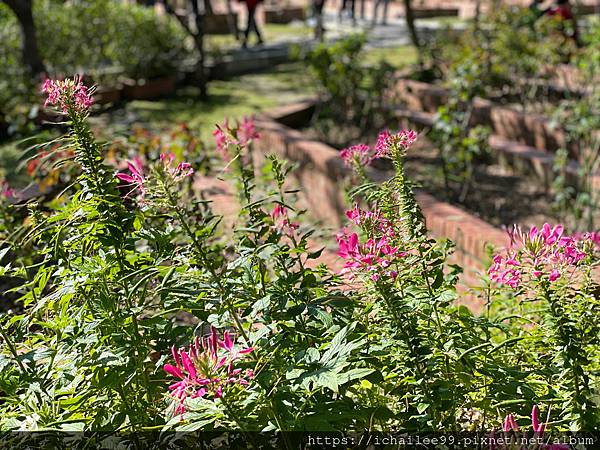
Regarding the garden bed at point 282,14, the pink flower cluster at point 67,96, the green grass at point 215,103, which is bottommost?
the garden bed at point 282,14

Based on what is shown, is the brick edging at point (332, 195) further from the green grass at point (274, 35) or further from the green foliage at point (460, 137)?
the green grass at point (274, 35)

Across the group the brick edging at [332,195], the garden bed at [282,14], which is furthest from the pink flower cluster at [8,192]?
the garden bed at [282,14]

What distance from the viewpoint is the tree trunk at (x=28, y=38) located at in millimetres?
9062

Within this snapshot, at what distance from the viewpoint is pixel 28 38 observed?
9234 millimetres

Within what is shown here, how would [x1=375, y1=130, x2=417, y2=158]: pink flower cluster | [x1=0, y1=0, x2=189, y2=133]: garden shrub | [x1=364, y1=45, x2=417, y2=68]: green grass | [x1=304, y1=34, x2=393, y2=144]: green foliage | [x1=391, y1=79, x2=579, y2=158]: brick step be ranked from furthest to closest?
[x1=364, y1=45, x2=417, y2=68]: green grass
[x1=0, y1=0, x2=189, y2=133]: garden shrub
[x1=304, y1=34, x2=393, y2=144]: green foliage
[x1=391, y1=79, x2=579, y2=158]: brick step
[x1=375, y1=130, x2=417, y2=158]: pink flower cluster

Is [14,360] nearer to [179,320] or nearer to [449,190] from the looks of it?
[179,320]

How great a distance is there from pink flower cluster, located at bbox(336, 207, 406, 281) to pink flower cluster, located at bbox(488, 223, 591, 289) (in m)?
0.29

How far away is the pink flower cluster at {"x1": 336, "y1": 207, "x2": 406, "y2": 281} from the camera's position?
2029 millimetres

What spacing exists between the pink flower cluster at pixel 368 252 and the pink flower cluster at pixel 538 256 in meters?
0.29

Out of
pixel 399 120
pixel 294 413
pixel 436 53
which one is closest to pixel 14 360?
pixel 294 413

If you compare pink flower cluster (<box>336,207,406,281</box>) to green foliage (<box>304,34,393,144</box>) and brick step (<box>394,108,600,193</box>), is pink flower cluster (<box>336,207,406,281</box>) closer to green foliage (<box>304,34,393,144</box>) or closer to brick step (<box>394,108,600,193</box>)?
brick step (<box>394,108,600,193</box>)

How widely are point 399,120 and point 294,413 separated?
624cm

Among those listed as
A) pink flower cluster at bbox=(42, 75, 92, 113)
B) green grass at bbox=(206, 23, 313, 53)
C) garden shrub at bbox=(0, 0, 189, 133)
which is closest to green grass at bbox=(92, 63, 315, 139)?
garden shrub at bbox=(0, 0, 189, 133)

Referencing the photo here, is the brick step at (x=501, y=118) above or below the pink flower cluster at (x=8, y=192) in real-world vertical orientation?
below
